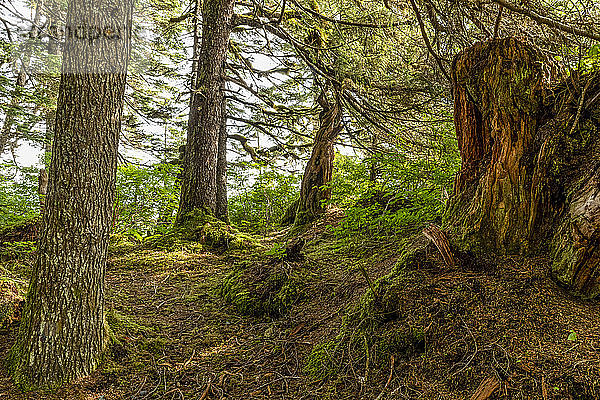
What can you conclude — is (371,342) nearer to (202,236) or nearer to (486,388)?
(486,388)

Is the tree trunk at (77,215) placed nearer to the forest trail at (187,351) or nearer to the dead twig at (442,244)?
the forest trail at (187,351)

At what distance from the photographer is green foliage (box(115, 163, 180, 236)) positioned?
7938 mm

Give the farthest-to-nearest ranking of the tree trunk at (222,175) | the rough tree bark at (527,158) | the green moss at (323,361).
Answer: the tree trunk at (222,175)
the green moss at (323,361)
the rough tree bark at (527,158)

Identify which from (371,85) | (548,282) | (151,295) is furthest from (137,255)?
(548,282)

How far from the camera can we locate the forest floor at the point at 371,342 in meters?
1.99

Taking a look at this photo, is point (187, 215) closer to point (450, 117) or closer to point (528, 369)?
point (450, 117)

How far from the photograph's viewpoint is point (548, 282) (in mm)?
2377

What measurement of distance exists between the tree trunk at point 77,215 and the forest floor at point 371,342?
9.4 inches

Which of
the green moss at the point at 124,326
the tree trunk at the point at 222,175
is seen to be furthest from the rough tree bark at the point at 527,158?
the tree trunk at the point at 222,175

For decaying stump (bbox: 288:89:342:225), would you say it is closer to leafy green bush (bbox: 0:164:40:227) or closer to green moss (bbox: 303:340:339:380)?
green moss (bbox: 303:340:339:380)

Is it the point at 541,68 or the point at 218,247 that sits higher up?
the point at 541,68

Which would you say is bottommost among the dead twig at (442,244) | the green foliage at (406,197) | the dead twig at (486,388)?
the dead twig at (486,388)

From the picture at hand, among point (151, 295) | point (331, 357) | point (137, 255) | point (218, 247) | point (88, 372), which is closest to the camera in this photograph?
point (331, 357)

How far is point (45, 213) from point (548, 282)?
367 cm
